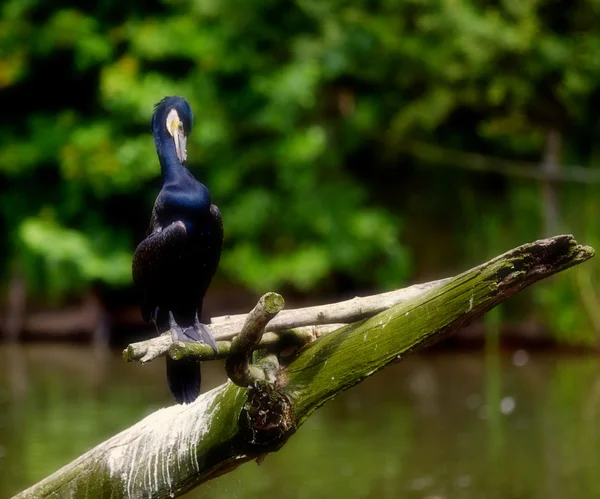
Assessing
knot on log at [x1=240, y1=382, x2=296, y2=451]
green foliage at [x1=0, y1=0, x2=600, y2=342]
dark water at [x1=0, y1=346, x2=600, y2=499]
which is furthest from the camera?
green foliage at [x1=0, y1=0, x2=600, y2=342]

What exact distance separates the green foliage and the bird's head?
719cm

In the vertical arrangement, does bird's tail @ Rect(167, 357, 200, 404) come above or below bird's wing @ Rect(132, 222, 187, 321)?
below

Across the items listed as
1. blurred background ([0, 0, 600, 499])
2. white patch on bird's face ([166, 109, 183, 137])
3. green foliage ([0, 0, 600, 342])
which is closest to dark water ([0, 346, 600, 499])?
blurred background ([0, 0, 600, 499])

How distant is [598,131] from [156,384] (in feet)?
17.5

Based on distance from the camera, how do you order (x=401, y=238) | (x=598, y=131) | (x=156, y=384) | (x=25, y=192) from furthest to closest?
(x=25, y=192), (x=401, y=238), (x=598, y=131), (x=156, y=384)

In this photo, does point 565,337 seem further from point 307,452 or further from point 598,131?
point 307,452

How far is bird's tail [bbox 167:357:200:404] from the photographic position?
3.07 m

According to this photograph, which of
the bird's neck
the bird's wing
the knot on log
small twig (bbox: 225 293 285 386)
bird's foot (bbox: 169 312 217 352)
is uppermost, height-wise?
the bird's neck

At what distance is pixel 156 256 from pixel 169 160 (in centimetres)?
29

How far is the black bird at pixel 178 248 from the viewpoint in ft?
10.2

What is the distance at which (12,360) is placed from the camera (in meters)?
10.3

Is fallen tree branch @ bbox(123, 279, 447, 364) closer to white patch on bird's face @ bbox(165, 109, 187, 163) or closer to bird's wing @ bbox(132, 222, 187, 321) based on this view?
bird's wing @ bbox(132, 222, 187, 321)

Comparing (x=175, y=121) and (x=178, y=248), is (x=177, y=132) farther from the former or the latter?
(x=178, y=248)

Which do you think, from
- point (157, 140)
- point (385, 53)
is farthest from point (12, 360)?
point (157, 140)
